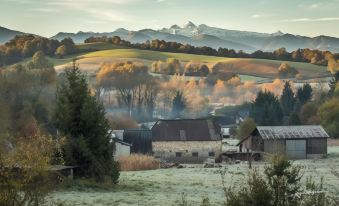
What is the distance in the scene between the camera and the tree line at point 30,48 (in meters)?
174

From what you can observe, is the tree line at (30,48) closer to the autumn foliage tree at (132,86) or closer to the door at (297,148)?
the autumn foliage tree at (132,86)

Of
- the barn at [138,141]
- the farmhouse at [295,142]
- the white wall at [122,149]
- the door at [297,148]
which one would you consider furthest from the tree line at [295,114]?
the white wall at [122,149]

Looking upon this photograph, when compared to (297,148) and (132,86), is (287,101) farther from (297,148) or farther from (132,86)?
(297,148)

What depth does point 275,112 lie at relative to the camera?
344ft

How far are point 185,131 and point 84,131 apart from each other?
41.1 metres

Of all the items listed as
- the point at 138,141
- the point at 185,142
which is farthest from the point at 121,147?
the point at 185,142

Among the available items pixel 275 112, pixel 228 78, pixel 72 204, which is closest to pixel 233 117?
pixel 275 112

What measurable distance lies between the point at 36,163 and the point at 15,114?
52321mm

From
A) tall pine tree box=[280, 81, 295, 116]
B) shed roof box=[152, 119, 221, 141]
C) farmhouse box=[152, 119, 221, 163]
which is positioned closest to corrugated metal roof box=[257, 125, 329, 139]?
farmhouse box=[152, 119, 221, 163]

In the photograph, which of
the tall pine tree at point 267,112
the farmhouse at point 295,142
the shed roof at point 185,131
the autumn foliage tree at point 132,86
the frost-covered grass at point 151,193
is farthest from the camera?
the autumn foliage tree at point 132,86

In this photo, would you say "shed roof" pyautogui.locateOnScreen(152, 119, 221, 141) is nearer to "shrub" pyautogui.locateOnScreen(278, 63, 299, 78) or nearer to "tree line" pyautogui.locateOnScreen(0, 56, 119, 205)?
"tree line" pyautogui.locateOnScreen(0, 56, 119, 205)

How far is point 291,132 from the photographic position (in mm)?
74125

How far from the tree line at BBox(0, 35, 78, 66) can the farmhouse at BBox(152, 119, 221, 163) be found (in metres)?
98.9

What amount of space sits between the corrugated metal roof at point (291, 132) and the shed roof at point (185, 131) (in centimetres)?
623
